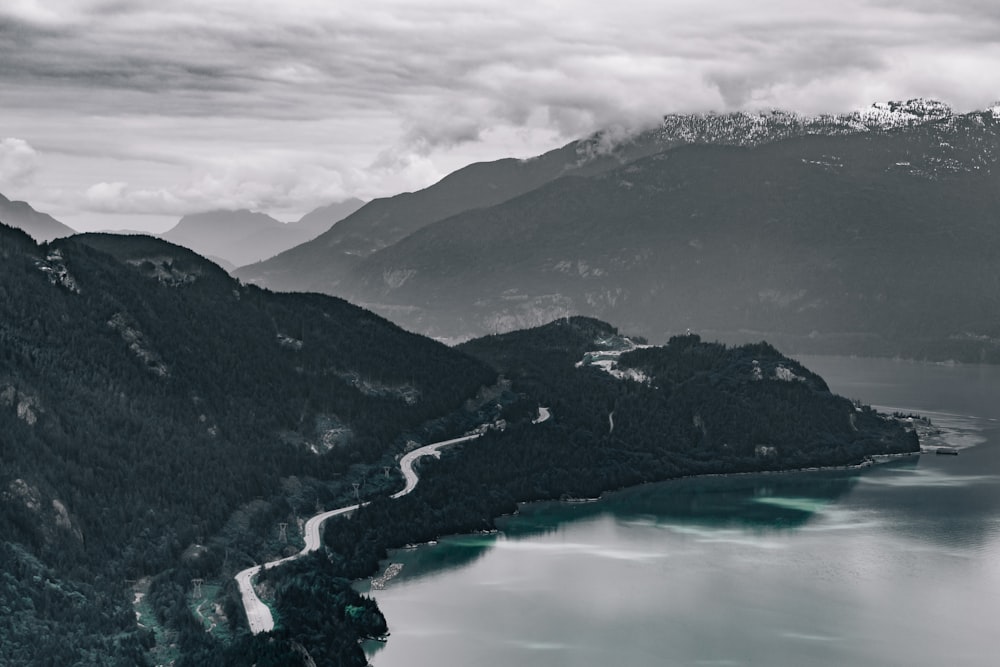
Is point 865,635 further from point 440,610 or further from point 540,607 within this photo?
point 440,610

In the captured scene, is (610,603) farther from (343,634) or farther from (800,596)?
(343,634)

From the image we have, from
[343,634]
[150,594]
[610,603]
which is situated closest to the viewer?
[343,634]

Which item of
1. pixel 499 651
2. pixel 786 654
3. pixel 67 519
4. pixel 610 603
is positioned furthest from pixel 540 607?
pixel 67 519

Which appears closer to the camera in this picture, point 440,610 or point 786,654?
point 786,654

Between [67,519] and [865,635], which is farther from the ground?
[67,519]

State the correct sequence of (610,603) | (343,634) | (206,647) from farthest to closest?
(610,603), (343,634), (206,647)

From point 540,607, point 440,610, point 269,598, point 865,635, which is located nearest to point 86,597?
point 269,598

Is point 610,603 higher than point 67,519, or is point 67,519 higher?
point 67,519

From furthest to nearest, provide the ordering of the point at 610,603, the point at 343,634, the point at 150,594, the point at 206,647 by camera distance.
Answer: the point at 610,603, the point at 150,594, the point at 343,634, the point at 206,647

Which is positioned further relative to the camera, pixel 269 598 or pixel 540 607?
pixel 540 607
